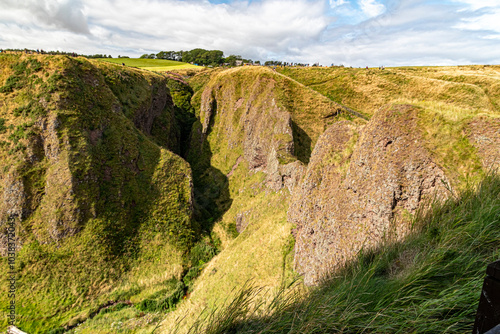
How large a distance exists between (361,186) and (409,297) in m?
10.7

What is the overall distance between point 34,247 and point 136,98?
96.7ft

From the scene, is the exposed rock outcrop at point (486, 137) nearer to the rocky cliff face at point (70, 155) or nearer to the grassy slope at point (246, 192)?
the grassy slope at point (246, 192)

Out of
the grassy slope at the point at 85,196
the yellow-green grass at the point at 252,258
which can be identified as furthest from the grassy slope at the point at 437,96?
the grassy slope at the point at 85,196

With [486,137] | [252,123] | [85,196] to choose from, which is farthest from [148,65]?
[486,137]

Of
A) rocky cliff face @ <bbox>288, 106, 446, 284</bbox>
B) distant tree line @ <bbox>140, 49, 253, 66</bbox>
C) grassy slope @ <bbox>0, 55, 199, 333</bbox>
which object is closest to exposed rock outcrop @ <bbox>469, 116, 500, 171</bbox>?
rocky cliff face @ <bbox>288, 106, 446, 284</bbox>

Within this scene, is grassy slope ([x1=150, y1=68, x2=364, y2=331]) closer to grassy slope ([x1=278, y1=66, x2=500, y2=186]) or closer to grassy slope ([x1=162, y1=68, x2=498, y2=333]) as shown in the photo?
grassy slope ([x1=162, y1=68, x2=498, y2=333])

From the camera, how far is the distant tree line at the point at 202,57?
133000 millimetres

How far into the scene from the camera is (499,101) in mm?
33844

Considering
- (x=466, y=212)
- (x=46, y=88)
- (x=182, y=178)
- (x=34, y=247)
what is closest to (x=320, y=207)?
(x=466, y=212)

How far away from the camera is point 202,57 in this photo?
13650 centimetres

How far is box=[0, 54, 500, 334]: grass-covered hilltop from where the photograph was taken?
3.67 metres

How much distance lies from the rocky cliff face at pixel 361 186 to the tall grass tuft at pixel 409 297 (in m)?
2.57

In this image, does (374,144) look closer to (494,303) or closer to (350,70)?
(494,303)

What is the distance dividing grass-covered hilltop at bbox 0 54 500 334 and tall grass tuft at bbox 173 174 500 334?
32mm
